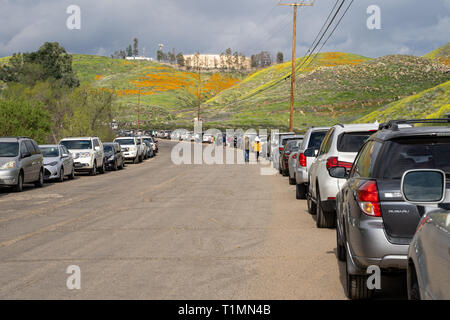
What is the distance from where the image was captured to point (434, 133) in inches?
233

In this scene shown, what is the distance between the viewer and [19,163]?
20.4m

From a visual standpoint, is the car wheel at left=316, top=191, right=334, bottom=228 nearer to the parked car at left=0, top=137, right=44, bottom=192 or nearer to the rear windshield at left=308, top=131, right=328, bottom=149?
the rear windshield at left=308, top=131, right=328, bottom=149

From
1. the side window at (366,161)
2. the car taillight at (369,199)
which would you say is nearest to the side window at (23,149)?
the side window at (366,161)

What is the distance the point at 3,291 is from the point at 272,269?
3311 mm

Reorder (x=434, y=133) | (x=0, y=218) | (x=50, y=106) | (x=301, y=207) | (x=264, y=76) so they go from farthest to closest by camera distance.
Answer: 1. (x=264, y=76)
2. (x=50, y=106)
3. (x=301, y=207)
4. (x=0, y=218)
5. (x=434, y=133)

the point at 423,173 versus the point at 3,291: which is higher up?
the point at 423,173

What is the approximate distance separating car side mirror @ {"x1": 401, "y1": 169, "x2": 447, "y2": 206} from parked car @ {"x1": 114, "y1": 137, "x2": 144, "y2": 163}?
36370mm

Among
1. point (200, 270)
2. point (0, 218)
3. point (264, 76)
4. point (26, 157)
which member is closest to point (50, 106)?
point (26, 157)

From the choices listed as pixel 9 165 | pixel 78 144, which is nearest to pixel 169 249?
pixel 9 165

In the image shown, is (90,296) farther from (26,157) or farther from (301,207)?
(26,157)

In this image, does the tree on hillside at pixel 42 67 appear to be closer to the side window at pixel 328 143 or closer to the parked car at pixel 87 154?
the parked car at pixel 87 154

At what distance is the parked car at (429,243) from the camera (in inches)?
148

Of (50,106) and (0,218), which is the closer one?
(0,218)

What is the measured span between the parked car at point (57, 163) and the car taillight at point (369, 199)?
1985cm
